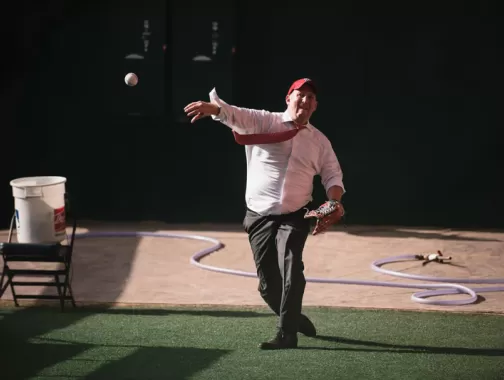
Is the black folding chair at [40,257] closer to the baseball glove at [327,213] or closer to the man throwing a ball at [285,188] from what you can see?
the man throwing a ball at [285,188]

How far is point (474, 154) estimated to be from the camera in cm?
1001

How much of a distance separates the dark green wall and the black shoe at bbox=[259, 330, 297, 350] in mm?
4514

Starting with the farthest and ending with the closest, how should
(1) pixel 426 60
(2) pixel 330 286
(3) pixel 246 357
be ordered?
(1) pixel 426 60
(2) pixel 330 286
(3) pixel 246 357

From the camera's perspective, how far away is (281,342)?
18.5 feet

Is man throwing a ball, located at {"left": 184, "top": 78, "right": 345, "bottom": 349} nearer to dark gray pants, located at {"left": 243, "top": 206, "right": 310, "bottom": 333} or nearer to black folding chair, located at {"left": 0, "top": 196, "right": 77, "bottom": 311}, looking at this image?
dark gray pants, located at {"left": 243, "top": 206, "right": 310, "bottom": 333}

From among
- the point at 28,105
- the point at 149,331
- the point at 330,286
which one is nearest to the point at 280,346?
the point at 149,331

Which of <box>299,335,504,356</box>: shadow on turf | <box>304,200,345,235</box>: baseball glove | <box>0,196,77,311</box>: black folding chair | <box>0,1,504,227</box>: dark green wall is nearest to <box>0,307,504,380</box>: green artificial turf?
<box>299,335,504,356</box>: shadow on turf

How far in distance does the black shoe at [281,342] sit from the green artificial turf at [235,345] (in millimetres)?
49

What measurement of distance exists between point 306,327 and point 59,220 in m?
2.54

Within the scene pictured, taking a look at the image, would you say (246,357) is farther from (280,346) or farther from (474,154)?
(474,154)

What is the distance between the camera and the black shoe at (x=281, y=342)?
5.63 meters

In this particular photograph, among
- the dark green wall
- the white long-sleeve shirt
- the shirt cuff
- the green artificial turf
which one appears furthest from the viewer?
the dark green wall

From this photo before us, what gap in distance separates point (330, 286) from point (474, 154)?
3347mm

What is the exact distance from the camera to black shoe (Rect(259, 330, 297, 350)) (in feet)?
18.5
